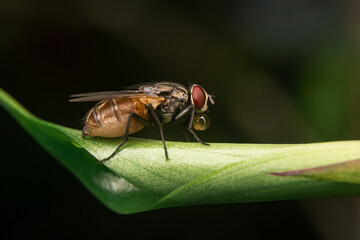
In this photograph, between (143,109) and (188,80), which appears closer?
(143,109)

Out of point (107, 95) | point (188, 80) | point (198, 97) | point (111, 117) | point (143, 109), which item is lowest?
point (188, 80)

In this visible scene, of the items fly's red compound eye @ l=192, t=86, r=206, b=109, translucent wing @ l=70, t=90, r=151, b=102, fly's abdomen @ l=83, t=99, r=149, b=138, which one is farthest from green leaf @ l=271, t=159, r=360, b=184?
fly's red compound eye @ l=192, t=86, r=206, b=109

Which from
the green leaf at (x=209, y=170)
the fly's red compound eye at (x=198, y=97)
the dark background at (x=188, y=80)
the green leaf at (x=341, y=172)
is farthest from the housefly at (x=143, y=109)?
the dark background at (x=188, y=80)

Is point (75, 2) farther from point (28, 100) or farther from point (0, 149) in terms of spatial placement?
point (0, 149)

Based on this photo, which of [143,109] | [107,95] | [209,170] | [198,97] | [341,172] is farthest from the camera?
[198,97]

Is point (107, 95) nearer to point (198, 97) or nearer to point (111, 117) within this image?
point (111, 117)

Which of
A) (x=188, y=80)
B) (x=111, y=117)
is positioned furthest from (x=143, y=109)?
(x=188, y=80)

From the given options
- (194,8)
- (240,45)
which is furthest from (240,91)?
(194,8)
